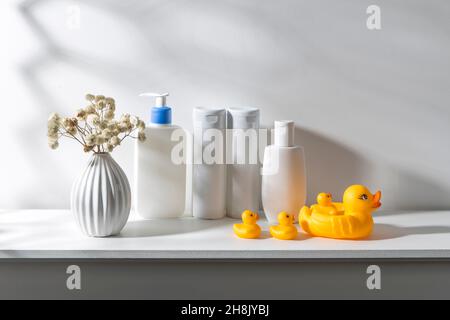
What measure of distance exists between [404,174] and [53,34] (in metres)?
0.75

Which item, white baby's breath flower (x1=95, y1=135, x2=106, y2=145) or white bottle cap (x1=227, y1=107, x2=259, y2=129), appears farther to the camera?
white bottle cap (x1=227, y1=107, x2=259, y2=129)

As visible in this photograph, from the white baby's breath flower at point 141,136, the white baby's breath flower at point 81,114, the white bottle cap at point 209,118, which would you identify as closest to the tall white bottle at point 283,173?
the white bottle cap at point 209,118

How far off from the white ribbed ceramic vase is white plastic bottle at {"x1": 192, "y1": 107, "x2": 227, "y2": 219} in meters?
0.17

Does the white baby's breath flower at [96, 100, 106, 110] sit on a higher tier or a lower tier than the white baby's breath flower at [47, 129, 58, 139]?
higher

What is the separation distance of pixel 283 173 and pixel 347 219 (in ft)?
0.52

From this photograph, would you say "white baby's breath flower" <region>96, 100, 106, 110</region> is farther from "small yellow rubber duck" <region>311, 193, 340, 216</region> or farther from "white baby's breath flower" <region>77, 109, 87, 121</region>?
"small yellow rubber duck" <region>311, 193, 340, 216</region>

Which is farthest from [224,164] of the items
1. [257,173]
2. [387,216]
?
[387,216]

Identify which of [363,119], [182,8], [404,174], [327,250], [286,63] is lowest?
[327,250]

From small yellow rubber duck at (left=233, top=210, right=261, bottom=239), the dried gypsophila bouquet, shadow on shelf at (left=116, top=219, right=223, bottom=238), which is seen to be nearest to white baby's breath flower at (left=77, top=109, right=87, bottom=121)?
the dried gypsophila bouquet

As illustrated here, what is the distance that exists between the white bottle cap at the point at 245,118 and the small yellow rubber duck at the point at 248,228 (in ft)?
0.60

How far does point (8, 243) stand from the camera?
102 cm

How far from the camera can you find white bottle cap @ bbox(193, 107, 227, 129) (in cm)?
117

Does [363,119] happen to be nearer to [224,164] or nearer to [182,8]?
[224,164]

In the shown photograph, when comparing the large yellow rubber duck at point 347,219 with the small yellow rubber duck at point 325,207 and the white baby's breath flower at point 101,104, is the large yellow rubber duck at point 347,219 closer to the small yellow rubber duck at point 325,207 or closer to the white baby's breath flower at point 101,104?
the small yellow rubber duck at point 325,207
